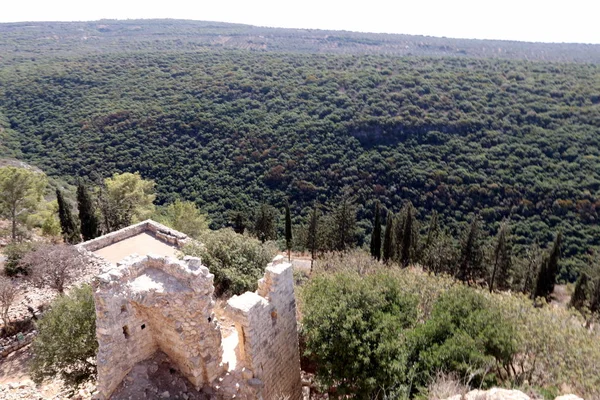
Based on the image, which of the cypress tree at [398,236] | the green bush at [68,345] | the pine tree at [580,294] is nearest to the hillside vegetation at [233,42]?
the cypress tree at [398,236]

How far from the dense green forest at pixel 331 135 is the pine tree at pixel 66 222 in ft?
60.7

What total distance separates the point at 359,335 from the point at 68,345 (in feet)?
30.7

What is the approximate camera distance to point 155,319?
1106cm

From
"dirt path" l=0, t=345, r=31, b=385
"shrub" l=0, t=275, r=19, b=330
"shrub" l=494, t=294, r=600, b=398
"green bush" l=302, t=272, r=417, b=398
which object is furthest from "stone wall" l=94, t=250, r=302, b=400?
"shrub" l=0, t=275, r=19, b=330

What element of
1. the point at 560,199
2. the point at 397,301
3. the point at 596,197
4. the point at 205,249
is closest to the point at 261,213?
the point at 205,249

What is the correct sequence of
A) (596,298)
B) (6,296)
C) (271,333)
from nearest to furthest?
(271,333)
(6,296)
(596,298)

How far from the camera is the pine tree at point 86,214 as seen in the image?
33500 millimetres

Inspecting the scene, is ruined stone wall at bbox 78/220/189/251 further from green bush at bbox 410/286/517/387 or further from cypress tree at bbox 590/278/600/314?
cypress tree at bbox 590/278/600/314

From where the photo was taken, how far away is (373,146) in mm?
66000

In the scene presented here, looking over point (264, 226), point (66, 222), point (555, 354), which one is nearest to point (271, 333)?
point (555, 354)

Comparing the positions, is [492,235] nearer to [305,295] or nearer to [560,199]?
[560,199]

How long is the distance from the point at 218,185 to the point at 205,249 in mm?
36946

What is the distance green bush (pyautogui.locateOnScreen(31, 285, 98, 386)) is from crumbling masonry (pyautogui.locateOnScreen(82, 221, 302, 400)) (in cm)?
353

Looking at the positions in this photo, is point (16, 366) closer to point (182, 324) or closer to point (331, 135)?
point (182, 324)
